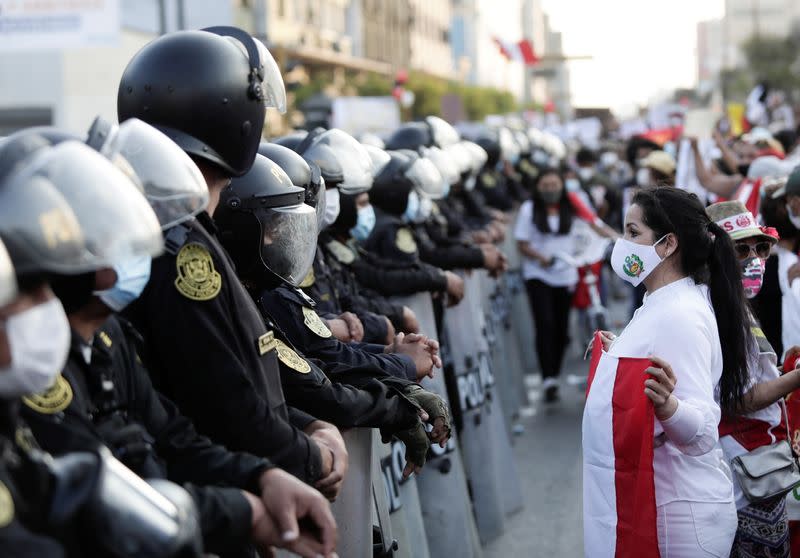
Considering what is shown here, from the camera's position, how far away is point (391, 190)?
25.1 ft

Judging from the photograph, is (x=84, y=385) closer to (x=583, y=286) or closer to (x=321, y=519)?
(x=321, y=519)

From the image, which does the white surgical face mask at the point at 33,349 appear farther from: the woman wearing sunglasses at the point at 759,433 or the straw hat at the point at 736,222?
the straw hat at the point at 736,222

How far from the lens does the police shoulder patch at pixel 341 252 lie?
6.12m

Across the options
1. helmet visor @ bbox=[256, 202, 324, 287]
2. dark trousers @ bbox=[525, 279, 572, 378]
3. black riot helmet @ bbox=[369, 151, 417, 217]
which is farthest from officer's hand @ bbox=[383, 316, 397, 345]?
dark trousers @ bbox=[525, 279, 572, 378]

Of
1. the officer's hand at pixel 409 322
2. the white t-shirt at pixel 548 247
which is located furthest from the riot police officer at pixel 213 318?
the white t-shirt at pixel 548 247

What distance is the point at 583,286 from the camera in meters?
13.0

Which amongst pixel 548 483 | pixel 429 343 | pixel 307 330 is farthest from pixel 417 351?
pixel 548 483

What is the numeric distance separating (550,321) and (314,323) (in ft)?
23.6

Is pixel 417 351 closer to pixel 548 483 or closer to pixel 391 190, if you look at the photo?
pixel 391 190

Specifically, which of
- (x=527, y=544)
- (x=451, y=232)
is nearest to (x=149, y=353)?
(x=527, y=544)

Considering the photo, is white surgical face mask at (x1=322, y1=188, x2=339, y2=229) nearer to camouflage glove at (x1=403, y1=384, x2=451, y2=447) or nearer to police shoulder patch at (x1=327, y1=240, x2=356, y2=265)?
police shoulder patch at (x1=327, y1=240, x2=356, y2=265)

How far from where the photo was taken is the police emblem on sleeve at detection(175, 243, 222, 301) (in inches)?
123

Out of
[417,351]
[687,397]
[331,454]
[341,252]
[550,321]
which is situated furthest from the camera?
[550,321]

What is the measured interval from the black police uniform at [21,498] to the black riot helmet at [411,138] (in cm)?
790
